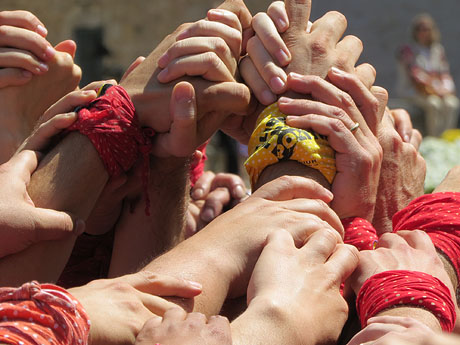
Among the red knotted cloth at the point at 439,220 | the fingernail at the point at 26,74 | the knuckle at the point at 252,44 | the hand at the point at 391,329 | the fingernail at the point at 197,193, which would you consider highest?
the knuckle at the point at 252,44

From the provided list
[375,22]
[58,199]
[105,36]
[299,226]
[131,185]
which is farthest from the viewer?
[375,22]

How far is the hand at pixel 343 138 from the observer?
1.85m

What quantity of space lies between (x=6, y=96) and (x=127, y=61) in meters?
7.65

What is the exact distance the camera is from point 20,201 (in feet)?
5.36

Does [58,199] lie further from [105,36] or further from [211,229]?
[105,36]

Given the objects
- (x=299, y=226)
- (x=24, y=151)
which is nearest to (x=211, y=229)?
(x=299, y=226)

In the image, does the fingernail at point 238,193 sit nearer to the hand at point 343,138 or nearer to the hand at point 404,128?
the hand at point 404,128

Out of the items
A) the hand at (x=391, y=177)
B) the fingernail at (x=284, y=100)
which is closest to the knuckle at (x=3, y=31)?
the fingernail at (x=284, y=100)

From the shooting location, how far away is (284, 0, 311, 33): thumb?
6.89 feet

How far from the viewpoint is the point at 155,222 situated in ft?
6.66

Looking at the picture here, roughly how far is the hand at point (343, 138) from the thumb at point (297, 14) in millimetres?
206

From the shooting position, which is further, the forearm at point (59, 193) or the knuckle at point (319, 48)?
the knuckle at point (319, 48)

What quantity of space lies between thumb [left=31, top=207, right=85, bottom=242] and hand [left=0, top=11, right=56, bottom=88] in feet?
1.62

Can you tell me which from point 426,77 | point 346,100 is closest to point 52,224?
point 346,100
